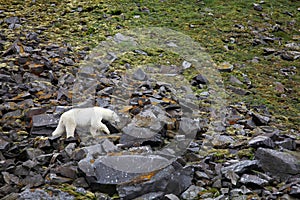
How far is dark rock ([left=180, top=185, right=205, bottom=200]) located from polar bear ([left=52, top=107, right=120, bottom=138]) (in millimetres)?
2202

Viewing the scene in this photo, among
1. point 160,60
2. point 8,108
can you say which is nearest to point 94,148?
point 8,108

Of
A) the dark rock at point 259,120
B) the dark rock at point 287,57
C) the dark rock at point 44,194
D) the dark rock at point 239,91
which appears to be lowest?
the dark rock at point 287,57

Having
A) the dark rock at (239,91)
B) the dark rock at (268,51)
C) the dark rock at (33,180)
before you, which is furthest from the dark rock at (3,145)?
the dark rock at (268,51)

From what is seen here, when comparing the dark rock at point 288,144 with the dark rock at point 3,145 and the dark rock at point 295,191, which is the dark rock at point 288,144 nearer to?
the dark rock at point 295,191

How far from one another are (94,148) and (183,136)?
6.09 feet

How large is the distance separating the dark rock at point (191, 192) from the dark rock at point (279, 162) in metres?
1.16

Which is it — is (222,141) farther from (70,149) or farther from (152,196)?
(70,149)

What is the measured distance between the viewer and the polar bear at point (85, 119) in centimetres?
765

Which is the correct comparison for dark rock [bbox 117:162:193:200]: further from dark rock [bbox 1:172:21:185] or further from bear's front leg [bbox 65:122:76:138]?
bear's front leg [bbox 65:122:76:138]

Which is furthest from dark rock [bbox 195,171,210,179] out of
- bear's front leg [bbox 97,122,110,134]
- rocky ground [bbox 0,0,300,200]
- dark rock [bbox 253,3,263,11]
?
dark rock [bbox 253,3,263,11]

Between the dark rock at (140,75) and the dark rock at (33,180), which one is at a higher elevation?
the dark rock at (33,180)

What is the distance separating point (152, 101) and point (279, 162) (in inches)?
132

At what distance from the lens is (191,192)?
631cm

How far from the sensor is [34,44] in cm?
1190
